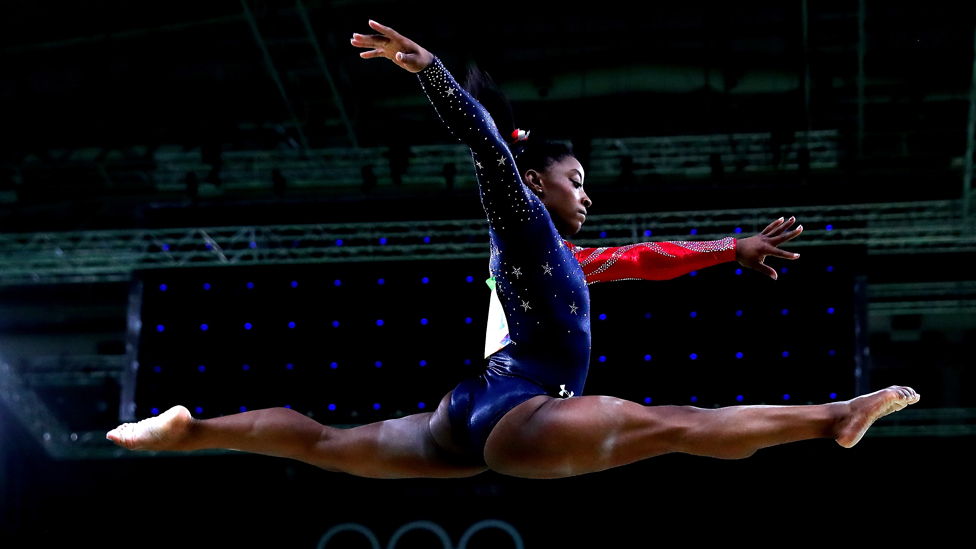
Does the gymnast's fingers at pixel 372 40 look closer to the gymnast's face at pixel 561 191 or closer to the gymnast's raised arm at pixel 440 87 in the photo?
the gymnast's raised arm at pixel 440 87

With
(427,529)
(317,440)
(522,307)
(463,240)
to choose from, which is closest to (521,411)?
(522,307)

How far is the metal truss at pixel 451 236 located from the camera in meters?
6.99

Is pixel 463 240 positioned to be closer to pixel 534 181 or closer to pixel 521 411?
pixel 534 181

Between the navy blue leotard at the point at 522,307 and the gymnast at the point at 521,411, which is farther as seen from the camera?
the navy blue leotard at the point at 522,307

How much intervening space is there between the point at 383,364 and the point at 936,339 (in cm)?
472

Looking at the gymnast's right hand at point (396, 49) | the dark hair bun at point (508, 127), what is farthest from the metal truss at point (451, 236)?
the gymnast's right hand at point (396, 49)

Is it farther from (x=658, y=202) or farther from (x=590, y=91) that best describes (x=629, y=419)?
(x=590, y=91)

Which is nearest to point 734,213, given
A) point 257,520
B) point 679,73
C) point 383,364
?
point 679,73

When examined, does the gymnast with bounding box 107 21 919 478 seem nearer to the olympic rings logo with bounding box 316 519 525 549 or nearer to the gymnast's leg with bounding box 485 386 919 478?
the gymnast's leg with bounding box 485 386 919 478

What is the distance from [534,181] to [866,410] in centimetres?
115

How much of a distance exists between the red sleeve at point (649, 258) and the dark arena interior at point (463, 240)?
11.8 ft

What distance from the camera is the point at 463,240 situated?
8398 mm

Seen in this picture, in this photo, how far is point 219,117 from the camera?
8.11m

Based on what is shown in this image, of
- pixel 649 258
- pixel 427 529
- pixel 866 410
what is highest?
pixel 649 258
